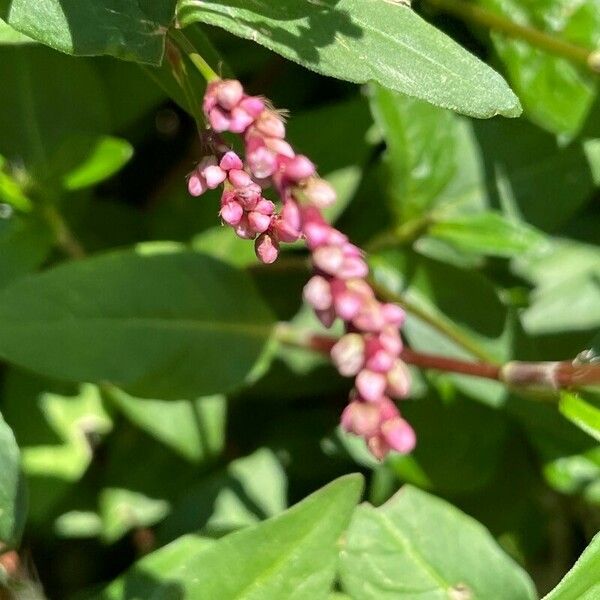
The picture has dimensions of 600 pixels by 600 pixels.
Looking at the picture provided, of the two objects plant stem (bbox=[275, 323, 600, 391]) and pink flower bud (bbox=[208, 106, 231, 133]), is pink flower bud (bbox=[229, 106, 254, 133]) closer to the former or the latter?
pink flower bud (bbox=[208, 106, 231, 133])

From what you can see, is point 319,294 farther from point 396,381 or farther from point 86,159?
point 86,159

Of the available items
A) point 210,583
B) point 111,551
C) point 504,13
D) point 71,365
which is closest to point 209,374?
point 71,365

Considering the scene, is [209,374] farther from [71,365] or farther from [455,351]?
[455,351]

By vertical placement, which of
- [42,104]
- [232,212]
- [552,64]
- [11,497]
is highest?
Answer: [552,64]

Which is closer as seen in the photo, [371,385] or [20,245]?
[371,385]

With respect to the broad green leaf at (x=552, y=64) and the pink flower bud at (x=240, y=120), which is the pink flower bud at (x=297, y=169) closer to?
the pink flower bud at (x=240, y=120)

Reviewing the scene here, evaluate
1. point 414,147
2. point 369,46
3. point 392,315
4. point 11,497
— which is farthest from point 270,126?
point 414,147

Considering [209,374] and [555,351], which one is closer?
[209,374]
